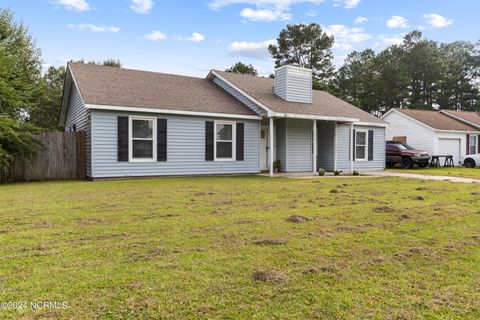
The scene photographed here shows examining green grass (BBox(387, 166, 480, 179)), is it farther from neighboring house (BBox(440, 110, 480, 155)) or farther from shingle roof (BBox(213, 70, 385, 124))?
neighboring house (BBox(440, 110, 480, 155))

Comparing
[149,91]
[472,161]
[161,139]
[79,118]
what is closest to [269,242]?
[161,139]

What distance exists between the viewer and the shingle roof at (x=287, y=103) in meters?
14.4

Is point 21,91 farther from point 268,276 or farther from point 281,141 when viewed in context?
point 268,276

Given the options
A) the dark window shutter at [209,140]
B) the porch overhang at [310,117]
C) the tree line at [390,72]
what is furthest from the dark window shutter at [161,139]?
the tree line at [390,72]

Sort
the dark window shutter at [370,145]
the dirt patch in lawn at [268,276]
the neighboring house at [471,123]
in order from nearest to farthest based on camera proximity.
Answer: the dirt patch in lawn at [268,276] < the dark window shutter at [370,145] < the neighboring house at [471,123]

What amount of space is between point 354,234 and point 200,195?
13.4 feet

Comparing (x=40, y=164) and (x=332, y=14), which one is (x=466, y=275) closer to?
(x=40, y=164)

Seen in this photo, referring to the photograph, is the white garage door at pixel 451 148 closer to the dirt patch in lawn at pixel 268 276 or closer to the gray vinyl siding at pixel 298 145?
the gray vinyl siding at pixel 298 145

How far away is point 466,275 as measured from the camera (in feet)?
10.2

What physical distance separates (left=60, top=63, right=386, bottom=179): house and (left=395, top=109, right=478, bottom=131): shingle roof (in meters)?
7.66

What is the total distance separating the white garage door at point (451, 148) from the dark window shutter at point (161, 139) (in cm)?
1870

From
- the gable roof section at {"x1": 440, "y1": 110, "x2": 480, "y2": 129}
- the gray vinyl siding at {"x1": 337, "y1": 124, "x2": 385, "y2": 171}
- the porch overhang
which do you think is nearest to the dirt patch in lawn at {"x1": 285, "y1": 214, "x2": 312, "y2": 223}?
the porch overhang

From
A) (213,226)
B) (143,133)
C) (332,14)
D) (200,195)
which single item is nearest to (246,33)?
(332,14)

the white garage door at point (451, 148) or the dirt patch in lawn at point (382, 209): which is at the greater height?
the white garage door at point (451, 148)
